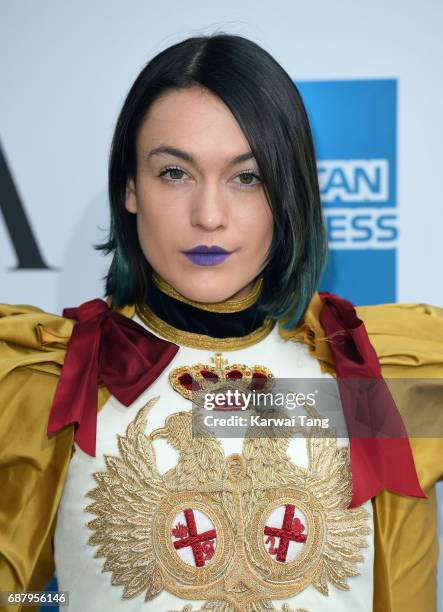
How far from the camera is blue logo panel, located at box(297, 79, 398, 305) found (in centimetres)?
173

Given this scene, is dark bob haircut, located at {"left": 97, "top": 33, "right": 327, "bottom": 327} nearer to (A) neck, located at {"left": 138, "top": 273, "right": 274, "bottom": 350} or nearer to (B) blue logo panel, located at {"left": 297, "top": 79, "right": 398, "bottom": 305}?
(A) neck, located at {"left": 138, "top": 273, "right": 274, "bottom": 350}

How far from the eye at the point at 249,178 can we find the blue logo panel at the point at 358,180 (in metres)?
0.51

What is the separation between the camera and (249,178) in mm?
1250

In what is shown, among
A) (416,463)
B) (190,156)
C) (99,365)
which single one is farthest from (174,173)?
(416,463)

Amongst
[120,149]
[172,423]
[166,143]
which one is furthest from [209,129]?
[172,423]

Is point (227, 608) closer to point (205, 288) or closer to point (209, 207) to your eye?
point (205, 288)

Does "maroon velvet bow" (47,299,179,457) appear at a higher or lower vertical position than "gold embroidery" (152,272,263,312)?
lower

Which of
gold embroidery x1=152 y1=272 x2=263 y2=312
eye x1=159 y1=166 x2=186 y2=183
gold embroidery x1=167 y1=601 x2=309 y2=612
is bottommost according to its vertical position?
gold embroidery x1=167 y1=601 x2=309 y2=612

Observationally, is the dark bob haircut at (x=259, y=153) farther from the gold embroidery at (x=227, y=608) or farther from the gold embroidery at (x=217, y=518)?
the gold embroidery at (x=227, y=608)

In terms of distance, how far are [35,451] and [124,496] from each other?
13 centimetres

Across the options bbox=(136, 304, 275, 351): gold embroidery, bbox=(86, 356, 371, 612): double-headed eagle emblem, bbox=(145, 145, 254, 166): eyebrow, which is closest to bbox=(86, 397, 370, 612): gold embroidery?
bbox=(86, 356, 371, 612): double-headed eagle emblem

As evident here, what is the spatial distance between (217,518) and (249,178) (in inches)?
17.7

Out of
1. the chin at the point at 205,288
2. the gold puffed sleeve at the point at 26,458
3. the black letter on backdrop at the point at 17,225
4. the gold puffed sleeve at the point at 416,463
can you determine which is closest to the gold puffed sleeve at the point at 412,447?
the gold puffed sleeve at the point at 416,463

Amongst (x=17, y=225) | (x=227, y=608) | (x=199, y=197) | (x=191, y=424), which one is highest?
(x=17, y=225)
